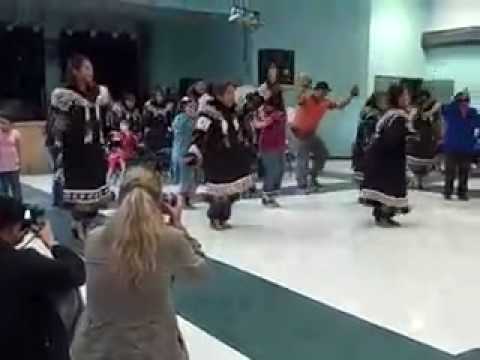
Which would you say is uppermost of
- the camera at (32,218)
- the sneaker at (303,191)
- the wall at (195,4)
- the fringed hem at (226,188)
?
the wall at (195,4)

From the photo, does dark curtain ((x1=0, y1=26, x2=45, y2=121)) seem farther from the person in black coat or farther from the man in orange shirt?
the person in black coat

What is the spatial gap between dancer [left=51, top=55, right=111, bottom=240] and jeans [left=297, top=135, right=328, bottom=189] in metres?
3.74

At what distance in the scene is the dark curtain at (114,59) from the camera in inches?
562

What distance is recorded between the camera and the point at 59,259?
2.06m

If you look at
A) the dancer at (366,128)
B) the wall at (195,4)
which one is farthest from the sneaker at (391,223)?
the wall at (195,4)

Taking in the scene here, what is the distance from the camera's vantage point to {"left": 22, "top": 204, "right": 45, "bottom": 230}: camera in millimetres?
2076

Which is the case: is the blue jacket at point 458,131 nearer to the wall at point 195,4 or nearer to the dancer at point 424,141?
the dancer at point 424,141

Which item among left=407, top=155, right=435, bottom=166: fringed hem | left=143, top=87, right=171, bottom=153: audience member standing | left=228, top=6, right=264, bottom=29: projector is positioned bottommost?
left=407, top=155, right=435, bottom=166: fringed hem

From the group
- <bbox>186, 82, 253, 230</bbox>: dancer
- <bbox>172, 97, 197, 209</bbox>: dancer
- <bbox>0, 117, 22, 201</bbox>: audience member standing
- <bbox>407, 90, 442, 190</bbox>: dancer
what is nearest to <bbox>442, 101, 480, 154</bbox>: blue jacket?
<bbox>407, 90, 442, 190</bbox>: dancer

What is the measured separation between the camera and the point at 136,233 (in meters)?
2.02

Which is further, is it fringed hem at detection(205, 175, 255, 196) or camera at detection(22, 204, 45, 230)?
fringed hem at detection(205, 175, 255, 196)

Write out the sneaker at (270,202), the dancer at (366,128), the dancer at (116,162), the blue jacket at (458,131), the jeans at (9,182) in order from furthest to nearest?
1. the dancer at (116,162)
2. the blue jacket at (458,131)
3. the dancer at (366,128)
4. the sneaker at (270,202)
5. the jeans at (9,182)

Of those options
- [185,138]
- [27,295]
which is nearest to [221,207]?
[185,138]

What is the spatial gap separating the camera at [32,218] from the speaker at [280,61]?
1163cm
